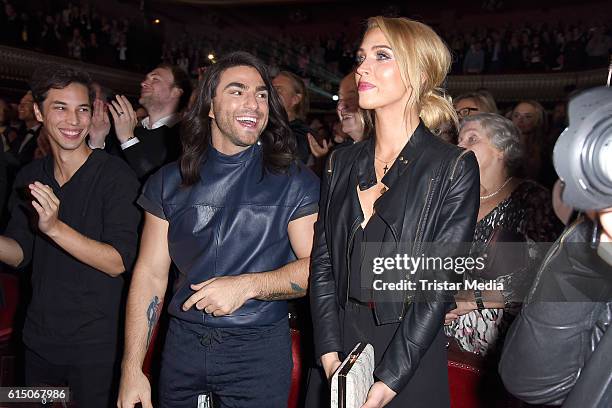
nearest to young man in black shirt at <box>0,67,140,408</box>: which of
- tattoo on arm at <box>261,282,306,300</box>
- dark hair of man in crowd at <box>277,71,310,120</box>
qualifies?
tattoo on arm at <box>261,282,306,300</box>

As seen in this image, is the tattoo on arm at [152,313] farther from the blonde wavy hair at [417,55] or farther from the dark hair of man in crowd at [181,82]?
the dark hair of man in crowd at [181,82]

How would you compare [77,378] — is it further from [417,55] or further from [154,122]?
[154,122]

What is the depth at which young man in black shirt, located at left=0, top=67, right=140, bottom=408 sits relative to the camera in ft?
7.06

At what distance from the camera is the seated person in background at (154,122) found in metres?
3.19

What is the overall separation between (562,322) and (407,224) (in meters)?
0.56

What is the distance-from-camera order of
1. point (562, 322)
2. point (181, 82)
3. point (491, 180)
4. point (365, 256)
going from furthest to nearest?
point (181, 82) → point (491, 180) → point (365, 256) → point (562, 322)

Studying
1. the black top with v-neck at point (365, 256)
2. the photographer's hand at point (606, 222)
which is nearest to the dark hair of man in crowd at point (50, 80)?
the black top with v-neck at point (365, 256)

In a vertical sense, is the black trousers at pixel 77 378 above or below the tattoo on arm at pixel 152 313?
below

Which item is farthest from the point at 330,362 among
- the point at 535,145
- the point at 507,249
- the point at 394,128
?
the point at 535,145

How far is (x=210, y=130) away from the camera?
2.06 metres

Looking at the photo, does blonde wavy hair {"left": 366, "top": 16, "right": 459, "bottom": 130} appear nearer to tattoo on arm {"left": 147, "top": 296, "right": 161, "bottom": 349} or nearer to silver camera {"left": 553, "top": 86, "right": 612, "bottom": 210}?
silver camera {"left": 553, "top": 86, "right": 612, "bottom": 210}

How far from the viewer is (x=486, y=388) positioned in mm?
2100

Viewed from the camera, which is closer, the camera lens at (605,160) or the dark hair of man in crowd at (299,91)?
the camera lens at (605,160)

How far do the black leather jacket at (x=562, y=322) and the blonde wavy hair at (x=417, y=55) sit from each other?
28.3 inches
